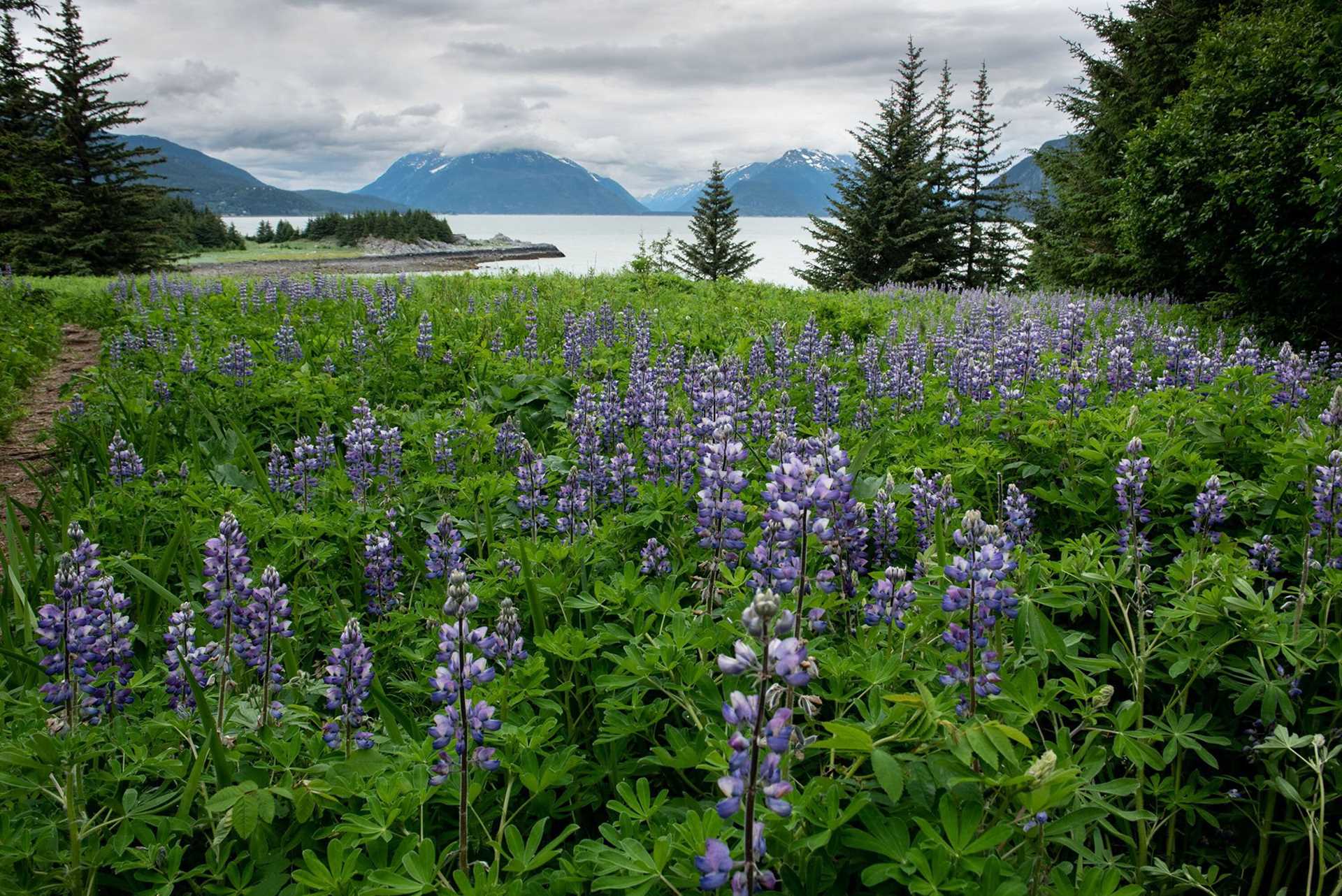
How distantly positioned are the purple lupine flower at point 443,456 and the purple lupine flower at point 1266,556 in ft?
12.7

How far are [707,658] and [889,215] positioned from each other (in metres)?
31.8

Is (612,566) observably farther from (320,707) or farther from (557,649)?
(320,707)

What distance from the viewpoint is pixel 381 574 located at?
133 inches

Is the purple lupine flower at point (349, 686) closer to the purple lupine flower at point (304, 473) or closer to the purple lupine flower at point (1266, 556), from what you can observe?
the purple lupine flower at point (304, 473)

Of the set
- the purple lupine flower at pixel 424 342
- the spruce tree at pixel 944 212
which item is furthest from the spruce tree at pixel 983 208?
the purple lupine flower at pixel 424 342

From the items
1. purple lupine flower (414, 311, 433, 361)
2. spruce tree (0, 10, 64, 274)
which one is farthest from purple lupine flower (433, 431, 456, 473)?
spruce tree (0, 10, 64, 274)

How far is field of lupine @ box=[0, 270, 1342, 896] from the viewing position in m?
1.66

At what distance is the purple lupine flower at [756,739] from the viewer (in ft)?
3.99

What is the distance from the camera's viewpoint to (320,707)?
281cm

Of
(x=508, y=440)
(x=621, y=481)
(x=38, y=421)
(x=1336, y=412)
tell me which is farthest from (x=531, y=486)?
(x=38, y=421)

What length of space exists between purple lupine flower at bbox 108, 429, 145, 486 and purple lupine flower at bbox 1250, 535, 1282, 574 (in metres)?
5.34

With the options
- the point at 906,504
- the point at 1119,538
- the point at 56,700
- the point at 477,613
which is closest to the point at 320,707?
the point at 477,613

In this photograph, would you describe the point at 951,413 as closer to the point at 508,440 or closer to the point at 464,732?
the point at 508,440

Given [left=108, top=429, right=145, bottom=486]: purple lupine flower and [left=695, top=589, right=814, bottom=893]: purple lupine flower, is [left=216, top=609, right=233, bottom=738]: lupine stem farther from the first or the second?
[left=108, top=429, right=145, bottom=486]: purple lupine flower
